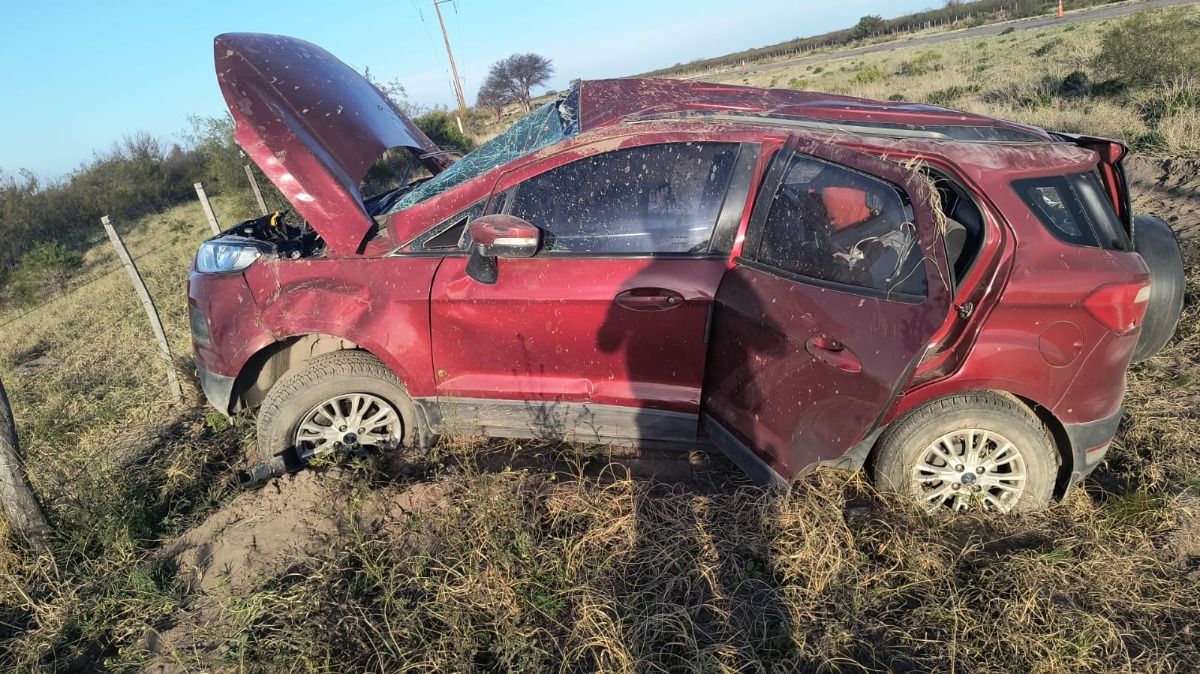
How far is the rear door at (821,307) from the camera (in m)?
2.08

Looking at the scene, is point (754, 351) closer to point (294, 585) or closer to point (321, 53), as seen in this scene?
point (294, 585)

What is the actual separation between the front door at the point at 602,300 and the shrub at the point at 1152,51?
11.2 metres

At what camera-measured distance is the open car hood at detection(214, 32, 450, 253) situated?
2.89m

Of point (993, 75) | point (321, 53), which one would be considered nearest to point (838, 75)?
point (993, 75)

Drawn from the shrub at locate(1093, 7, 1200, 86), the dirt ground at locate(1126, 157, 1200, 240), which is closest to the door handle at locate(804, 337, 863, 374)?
the dirt ground at locate(1126, 157, 1200, 240)

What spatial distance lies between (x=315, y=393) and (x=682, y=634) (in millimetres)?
2078

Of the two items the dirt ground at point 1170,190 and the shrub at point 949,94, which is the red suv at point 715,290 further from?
the shrub at point 949,94

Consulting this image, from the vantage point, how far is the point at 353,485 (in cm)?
293

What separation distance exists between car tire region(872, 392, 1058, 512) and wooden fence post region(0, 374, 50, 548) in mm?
3819

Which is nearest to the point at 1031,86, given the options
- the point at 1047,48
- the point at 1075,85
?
the point at 1075,85

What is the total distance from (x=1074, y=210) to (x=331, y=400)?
11.0 ft

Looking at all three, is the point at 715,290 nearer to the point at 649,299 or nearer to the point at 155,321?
the point at 649,299

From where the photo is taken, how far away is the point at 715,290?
8.46 ft

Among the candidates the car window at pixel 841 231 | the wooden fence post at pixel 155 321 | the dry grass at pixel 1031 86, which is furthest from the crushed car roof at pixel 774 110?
the dry grass at pixel 1031 86
